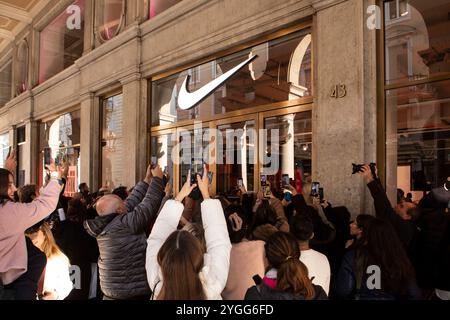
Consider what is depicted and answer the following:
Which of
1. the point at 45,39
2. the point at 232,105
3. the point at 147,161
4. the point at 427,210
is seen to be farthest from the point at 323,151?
the point at 45,39

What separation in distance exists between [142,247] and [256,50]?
5207 mm

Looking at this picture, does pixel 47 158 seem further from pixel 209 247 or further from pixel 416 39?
pixel 416 39

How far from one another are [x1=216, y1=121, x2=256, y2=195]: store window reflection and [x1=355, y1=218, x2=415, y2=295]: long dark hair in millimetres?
4525

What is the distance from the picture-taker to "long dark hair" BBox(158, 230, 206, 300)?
1.99m

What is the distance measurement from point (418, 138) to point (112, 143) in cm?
826

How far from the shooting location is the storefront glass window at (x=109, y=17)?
11.0 metres

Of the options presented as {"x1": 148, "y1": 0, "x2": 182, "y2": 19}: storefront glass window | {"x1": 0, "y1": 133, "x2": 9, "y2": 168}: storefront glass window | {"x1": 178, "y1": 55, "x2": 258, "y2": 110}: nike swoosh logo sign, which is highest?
{"x1": 148, "y1": 0, "x2": 182, "y2": 19}: storefront glass window

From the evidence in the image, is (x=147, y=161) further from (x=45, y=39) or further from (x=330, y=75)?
(x=45, y=39)

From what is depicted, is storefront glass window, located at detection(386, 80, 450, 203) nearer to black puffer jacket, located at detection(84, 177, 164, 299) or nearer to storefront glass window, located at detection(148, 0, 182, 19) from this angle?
black puffer jacket, located at detection(84, 177, 164, 299)

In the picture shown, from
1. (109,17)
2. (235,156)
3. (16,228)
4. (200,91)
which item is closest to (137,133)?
(200,91)

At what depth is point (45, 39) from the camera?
16.0 meters

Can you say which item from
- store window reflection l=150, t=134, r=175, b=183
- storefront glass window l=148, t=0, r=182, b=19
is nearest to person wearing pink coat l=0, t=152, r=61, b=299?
store window reflection l=150, t=134, r=175, b=183

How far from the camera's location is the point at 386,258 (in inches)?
111

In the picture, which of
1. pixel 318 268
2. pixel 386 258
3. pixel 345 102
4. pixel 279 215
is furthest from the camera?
pixel 345 102
